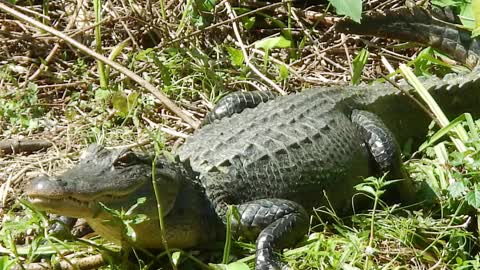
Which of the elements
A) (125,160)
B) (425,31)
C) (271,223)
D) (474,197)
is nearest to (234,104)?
(271,223)

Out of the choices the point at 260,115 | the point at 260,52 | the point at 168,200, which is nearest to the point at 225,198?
the point at 168,200

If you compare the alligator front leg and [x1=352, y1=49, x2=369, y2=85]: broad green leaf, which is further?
[x1=352, y1=49, x2=369, y2=85]: broad green leaf

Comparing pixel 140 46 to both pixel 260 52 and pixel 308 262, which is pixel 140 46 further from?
pixel 308 262

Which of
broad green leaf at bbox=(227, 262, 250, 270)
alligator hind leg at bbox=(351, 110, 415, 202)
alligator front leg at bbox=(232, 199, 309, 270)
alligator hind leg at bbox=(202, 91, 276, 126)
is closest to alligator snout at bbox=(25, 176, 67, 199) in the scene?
broad green leaf at bbox=(227, 262, 250, 270)

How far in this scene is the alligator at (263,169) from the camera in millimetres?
→ 3457

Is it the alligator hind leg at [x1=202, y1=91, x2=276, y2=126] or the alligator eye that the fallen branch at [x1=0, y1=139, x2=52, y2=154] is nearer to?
the alligator hind leg at [x1=202, y1=91, x2=276, y2=126]

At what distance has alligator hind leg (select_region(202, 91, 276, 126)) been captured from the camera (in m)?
4.75

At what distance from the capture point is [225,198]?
12.6 ft

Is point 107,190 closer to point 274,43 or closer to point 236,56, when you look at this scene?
point 236,56

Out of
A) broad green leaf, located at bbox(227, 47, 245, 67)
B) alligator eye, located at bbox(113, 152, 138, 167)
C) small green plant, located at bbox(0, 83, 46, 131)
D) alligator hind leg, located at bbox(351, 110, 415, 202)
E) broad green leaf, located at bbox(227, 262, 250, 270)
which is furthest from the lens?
broad green leaf, located at bbox(227, 47, 245, 67)

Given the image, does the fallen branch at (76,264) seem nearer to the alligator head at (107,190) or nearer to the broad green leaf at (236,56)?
the alligator head at (107,190)

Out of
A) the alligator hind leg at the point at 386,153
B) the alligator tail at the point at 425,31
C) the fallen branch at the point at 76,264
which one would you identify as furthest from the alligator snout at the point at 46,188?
the alligator tail at the point at 425,31

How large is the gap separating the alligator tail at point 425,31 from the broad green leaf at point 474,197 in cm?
184

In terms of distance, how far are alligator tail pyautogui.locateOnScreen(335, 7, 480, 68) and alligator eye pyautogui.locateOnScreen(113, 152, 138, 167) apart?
227 centimetres
